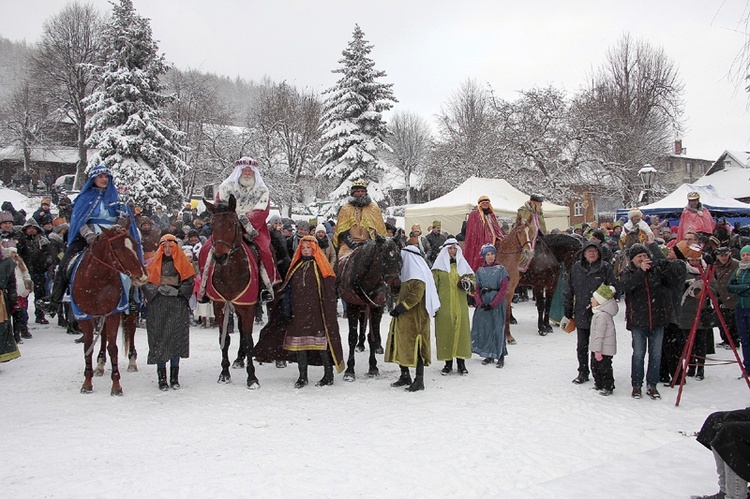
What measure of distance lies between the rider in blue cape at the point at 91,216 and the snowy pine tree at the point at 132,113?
61.0 ft

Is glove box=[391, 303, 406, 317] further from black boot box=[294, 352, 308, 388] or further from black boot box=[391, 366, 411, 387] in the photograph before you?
black boot box=[294, 352, 308, 388]

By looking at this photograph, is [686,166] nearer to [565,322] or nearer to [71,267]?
[565,322]

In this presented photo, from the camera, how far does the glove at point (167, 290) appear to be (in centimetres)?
727

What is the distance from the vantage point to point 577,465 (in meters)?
4.86

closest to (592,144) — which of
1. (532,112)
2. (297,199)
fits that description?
(532,112)

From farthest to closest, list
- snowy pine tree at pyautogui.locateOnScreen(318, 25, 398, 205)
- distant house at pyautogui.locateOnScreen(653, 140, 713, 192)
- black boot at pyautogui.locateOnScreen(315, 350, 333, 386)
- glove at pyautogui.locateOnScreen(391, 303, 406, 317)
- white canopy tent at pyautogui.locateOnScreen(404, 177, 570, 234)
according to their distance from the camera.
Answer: distant house at pyautogui.locateOnScreen(653, 140, 713, 192)
snowy pine tree at pyautogui.locateOnScreen(318, 25, 398, 205)
white canopy tent at pyautogui.locateOnScreen(404, 177, 570, 234)
black boot at pyautogui.locateOnScreen(315, 350, 333, 386)
glove at pyautogui.locateOnScreen(391, 303, 406, 317)

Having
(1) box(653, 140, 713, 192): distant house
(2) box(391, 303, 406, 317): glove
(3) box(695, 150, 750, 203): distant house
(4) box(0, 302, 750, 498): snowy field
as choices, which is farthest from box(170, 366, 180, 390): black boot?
(1) box(653, 140, 713, 192): distant house

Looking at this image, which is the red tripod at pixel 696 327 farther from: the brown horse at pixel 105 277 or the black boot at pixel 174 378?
the brown horse at pixel 105 277

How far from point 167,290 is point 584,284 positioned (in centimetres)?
567

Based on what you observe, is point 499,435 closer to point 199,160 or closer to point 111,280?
point 111,280

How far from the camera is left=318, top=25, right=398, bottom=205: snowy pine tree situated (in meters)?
29.6

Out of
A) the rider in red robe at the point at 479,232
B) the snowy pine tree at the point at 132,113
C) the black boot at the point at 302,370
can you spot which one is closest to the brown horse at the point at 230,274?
the black boot at the point at 302,370

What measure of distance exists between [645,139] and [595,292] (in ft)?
113

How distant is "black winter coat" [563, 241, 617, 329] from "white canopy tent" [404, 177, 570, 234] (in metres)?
14.0
